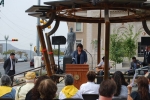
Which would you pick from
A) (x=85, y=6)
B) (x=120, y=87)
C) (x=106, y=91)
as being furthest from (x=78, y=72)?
(x=106, y=91)

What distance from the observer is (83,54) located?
43.0 feet

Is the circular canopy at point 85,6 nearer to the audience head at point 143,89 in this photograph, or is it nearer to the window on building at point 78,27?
the audience head at point 143,89

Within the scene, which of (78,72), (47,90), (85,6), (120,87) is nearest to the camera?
(47,90)

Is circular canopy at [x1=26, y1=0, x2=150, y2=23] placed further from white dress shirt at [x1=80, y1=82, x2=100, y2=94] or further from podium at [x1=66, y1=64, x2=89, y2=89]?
white dress shirt at [x1=80, y1=82, x2=100, y2=94]

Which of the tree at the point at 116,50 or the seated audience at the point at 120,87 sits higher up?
the tree at the point at 116,50

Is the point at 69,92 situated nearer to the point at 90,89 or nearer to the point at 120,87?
the point at 90,89

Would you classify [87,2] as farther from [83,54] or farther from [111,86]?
[111,86]

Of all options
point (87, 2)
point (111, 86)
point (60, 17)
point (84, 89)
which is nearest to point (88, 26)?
point (60, 17)

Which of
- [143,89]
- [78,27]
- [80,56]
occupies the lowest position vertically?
[143,89]

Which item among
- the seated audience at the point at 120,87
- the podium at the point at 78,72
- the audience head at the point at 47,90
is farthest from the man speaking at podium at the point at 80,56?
the audience head at the point at 47,90

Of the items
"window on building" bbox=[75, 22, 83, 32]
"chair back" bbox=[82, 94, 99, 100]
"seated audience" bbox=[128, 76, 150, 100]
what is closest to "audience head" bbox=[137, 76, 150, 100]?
"seated audience" bbox=[128, 76, 150, 100]

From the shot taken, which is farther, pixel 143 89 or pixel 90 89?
pixel 90 89

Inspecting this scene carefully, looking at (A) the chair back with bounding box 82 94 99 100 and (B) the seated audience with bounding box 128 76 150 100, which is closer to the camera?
(B) the seated audience with bounding box 128 76 150 100

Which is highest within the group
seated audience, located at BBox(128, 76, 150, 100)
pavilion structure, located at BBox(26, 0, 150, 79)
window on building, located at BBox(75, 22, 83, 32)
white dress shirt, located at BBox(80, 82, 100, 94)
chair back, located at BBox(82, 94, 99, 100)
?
window on building, located at BBox(75, 22, 83, 32)
